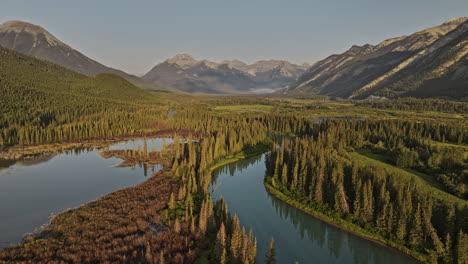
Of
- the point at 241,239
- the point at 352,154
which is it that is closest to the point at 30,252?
the point at 241,239

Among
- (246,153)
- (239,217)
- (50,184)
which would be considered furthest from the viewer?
(246,153)

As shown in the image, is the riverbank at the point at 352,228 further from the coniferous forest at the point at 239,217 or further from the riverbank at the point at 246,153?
the riverbank at the point at 246,153

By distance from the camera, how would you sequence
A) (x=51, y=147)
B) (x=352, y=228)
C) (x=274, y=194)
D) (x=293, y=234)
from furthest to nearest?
(x=51, y=147)
(x=274, y=194)
(x=293, y=234)
(x=352, y=228)

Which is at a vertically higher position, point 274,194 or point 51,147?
point 51,147

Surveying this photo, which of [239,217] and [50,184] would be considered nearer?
[239,217]

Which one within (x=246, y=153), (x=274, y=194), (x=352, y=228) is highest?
(x=246, y=153)

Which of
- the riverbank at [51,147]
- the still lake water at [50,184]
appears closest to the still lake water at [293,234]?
the still lake water at [50,184]

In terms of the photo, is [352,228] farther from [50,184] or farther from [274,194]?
[50,184]

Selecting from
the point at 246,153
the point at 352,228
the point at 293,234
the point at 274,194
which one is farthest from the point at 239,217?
the point at 246,153
